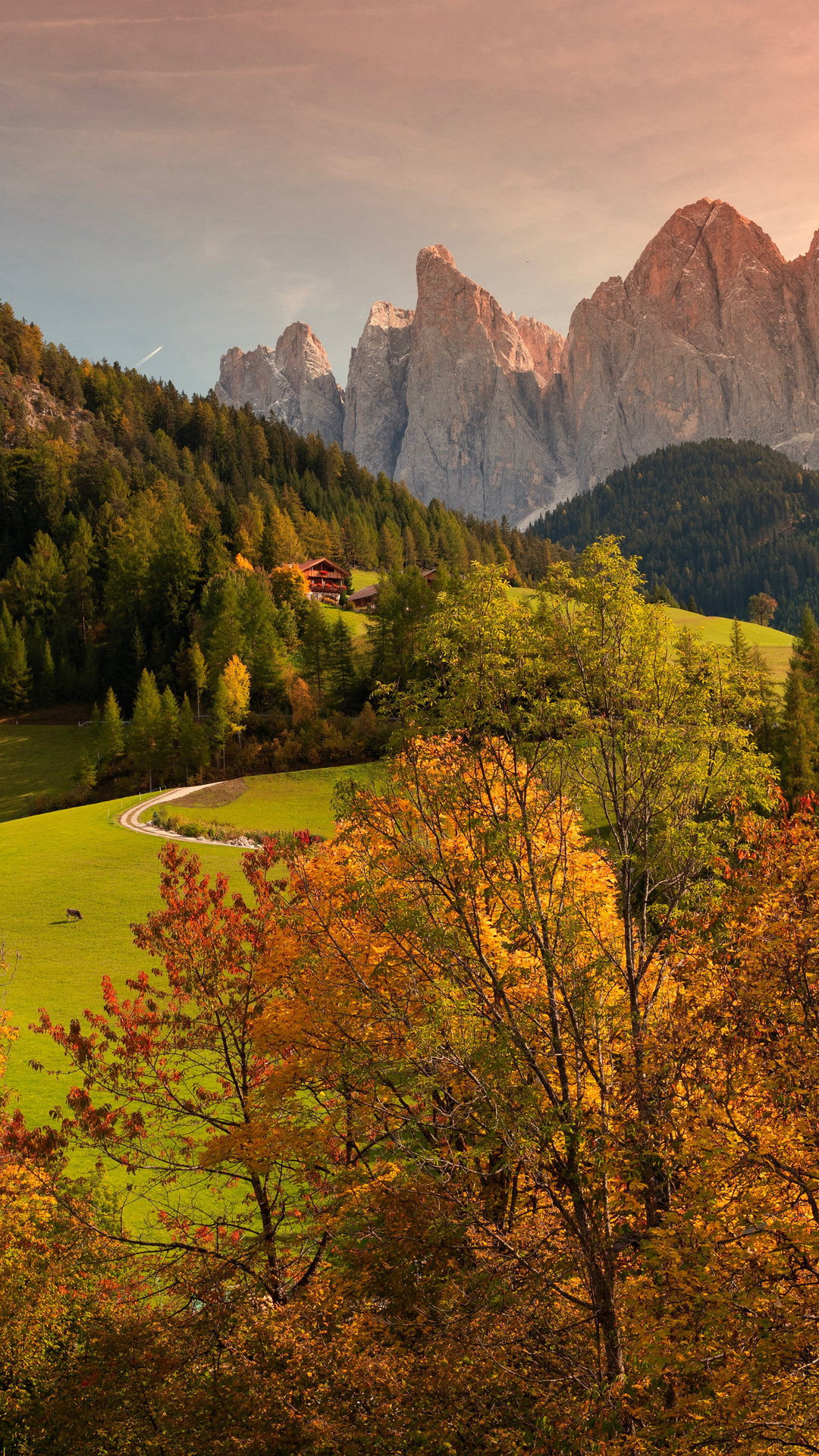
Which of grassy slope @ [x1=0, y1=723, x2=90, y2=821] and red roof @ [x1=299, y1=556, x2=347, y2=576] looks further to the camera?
red roof @ [x1=299, y1=556, x2=347, y2=576]

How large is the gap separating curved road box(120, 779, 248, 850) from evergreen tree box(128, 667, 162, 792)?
5.15m

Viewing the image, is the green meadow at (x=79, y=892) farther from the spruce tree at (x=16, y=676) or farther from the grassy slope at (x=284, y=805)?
the spruce tree at (x=16, y=676)

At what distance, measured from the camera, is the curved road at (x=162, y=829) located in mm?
46000

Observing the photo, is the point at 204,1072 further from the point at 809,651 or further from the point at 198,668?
the point at 809,651

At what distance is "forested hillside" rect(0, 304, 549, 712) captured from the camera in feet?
272

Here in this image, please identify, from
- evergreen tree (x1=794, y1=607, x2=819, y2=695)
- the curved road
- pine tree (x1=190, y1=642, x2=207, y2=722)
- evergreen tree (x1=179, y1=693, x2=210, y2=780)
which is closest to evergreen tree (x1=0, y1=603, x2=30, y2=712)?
pine tree (x1=190, y1=642, x2=207, y2=722)

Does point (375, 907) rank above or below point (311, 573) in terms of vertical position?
below

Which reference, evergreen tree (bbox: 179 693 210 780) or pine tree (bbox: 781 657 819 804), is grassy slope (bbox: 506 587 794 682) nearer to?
pine tree (bbox: 781 657 819 804)

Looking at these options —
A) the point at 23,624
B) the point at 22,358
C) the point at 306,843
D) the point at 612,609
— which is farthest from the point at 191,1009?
the point at 22,358

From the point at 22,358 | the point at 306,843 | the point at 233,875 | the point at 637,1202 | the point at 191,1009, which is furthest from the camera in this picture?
the point at 22,358

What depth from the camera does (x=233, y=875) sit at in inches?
1580

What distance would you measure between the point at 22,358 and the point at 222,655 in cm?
10446

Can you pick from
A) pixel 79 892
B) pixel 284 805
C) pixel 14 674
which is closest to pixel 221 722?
pixel 284 805

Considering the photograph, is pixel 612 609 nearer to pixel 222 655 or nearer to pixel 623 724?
pixel 623 724
